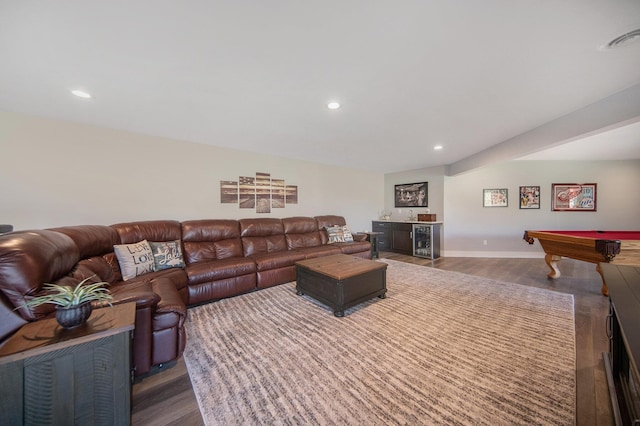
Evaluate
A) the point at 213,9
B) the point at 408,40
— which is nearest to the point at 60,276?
the point at 213,9

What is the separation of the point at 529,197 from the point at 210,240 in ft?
22.6

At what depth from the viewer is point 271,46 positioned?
1.47 m

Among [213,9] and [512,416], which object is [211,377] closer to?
[512,416]

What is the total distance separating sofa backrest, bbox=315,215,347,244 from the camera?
4734 millimetres

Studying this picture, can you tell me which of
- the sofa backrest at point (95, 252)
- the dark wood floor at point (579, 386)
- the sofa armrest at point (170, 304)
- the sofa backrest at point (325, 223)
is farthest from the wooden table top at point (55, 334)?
the sofa backrest at point (325, 223)

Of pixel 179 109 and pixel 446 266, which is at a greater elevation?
pixel 179 109

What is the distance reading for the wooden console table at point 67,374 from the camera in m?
0.87

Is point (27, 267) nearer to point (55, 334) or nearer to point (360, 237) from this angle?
point (55, 334)

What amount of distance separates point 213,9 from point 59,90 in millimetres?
1978

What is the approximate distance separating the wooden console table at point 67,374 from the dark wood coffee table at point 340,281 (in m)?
1.79

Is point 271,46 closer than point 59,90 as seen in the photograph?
Yes

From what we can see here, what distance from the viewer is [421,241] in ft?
17.7

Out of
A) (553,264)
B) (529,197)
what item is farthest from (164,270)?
(529,197)

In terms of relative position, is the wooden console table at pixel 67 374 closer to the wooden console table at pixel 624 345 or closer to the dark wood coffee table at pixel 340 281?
the dark wood coffee table at pixel 340 281
